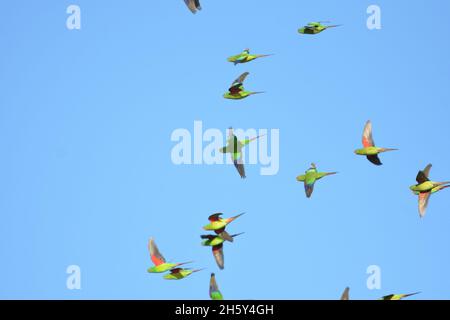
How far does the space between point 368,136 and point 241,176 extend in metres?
3.84

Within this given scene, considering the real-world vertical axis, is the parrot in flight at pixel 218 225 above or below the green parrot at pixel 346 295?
above

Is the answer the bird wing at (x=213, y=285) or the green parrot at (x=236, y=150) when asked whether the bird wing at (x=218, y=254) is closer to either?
the bird wing at (x=213, y=285)

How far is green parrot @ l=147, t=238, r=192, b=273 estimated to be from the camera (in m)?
34.7

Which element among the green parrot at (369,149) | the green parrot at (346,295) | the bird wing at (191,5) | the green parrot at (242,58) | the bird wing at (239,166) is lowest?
the green parrot at (346,295)

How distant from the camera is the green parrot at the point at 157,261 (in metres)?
34.7

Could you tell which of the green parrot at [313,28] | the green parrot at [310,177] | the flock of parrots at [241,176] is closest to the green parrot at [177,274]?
the flock of parrots at [241,176]

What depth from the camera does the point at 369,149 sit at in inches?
1404

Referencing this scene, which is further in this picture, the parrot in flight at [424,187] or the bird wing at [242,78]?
the bird wing at [242,78]

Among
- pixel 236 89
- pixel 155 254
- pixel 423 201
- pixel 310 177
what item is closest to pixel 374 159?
pixel 423 201

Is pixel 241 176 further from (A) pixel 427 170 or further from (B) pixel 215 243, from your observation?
(A) pixel 427 170

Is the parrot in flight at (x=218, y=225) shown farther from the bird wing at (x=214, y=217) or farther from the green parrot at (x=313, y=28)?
the green parrot at (x=313, y=28)

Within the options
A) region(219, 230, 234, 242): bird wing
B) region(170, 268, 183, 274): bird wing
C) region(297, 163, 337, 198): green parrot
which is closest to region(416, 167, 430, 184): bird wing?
region(297, 163, 337, 198): green parrot

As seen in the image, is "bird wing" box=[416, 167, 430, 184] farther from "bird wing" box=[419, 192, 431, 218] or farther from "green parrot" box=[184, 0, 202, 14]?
"green parrot" box=[184, 0, 202, 14]

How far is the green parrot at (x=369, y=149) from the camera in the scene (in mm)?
35562
